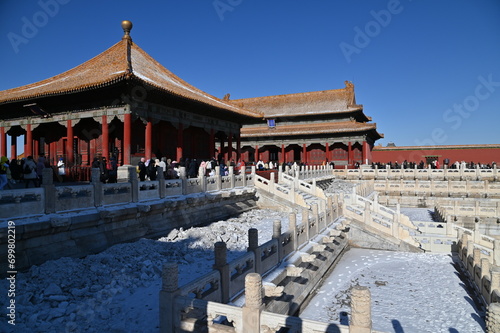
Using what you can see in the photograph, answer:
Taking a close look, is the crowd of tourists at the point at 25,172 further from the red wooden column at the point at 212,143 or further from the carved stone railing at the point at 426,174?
the carved stone railing at the point at 426,174

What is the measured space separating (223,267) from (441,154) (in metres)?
40.0

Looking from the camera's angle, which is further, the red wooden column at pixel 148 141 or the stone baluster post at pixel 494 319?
the red wooden column at pixel 148 141

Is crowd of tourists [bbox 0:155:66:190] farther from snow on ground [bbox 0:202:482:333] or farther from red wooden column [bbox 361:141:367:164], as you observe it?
red wooden column [bbox 361:141:367:164]

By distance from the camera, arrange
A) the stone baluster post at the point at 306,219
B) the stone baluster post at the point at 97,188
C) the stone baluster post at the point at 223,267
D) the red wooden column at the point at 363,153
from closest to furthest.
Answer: the stone baluster post at the point at 223,267
the stone baluster post at the point at 97,188
the stone baluster post at the point at 306,219
the red wooden column at the point at 363,153

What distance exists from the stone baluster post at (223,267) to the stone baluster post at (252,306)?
113cm

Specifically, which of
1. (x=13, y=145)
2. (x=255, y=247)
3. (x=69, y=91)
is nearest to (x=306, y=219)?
(x=255, y=247)

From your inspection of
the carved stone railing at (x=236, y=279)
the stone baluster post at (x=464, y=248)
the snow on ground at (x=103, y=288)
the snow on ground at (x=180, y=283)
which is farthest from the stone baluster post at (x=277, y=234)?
the stone baluster post at (x=464, y=248)

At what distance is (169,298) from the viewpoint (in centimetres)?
441

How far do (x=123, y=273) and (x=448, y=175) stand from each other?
25.0 meters

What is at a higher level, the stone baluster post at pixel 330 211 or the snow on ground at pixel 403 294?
the stone baluster post at pixel 330 211

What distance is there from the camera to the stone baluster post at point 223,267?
5.23 meters

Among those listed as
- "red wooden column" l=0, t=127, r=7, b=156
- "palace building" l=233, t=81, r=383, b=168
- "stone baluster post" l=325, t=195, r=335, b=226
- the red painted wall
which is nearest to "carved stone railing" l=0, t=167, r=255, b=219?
"stone baluster post" l=325, t=195, r=335, b=226

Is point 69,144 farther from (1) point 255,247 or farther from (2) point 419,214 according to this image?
(2) point 419,214

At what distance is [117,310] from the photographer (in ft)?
18.0
